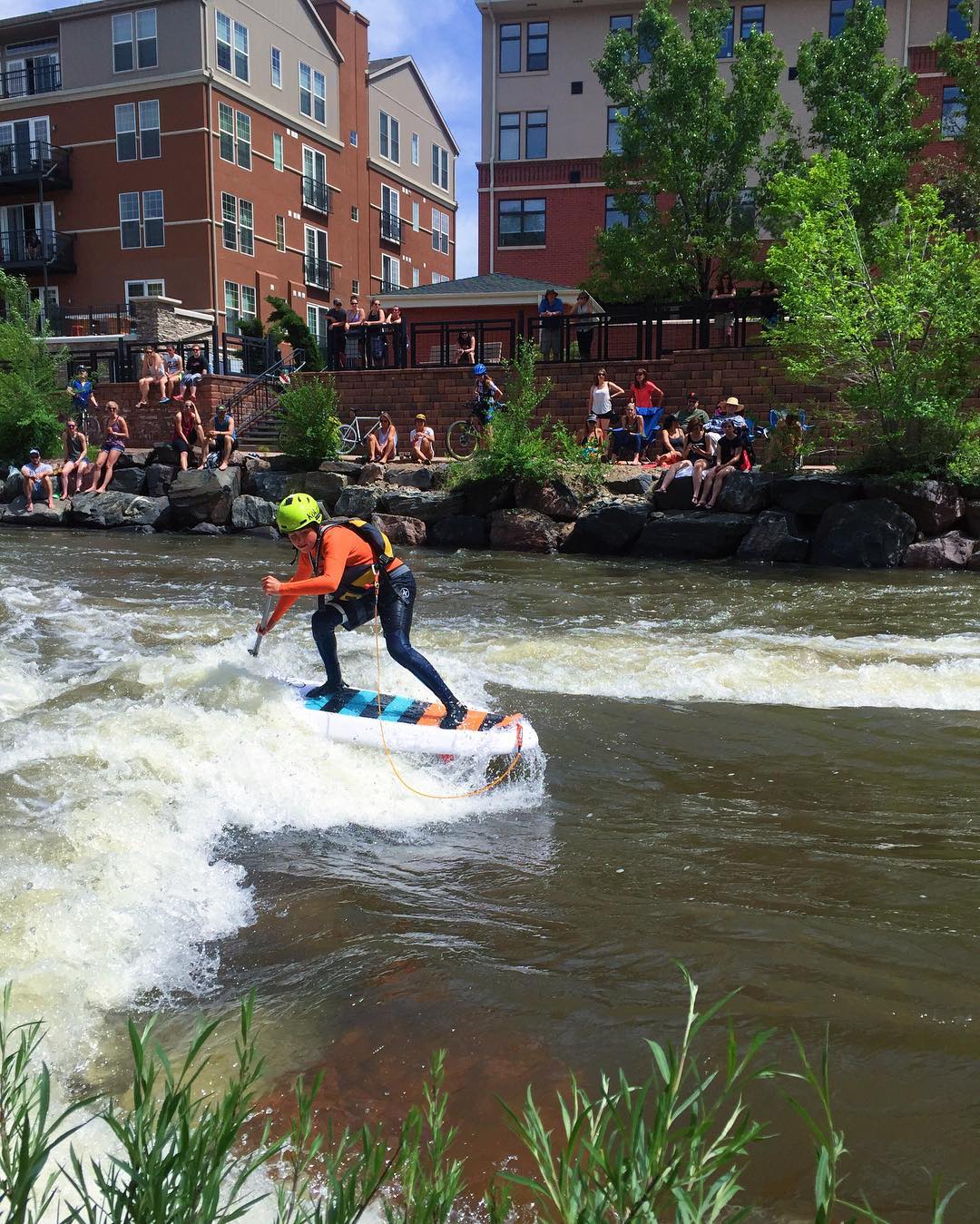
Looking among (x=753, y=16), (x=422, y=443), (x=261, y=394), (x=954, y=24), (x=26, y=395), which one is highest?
(x=753, y=16)

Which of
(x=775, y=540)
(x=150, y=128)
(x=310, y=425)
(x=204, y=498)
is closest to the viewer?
(x=775, y=540)

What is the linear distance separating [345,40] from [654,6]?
20494 mm

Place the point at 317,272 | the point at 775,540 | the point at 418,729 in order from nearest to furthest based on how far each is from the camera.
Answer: the point at 418,729 < the point at 775,540 < the point at 317,272

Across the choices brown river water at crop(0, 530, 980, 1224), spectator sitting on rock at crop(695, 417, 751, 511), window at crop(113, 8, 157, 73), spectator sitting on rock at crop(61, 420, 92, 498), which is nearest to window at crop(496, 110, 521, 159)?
window at crop(113, 8, 157, 73)

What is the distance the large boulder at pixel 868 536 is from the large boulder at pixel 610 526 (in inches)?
125

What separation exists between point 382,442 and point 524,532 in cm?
590

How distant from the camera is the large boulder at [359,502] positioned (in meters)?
20.5

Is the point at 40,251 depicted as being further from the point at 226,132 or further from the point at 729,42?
the point at 729,42

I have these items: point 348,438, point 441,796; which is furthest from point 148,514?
point 441,796

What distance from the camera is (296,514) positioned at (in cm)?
634

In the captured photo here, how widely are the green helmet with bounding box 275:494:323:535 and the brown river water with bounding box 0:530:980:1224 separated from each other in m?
1.31

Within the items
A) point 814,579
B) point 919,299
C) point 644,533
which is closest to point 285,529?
point 814,579

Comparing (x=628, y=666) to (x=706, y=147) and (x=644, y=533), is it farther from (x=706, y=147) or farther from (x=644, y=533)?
(x=706, y=147)

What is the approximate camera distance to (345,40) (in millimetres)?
42656
